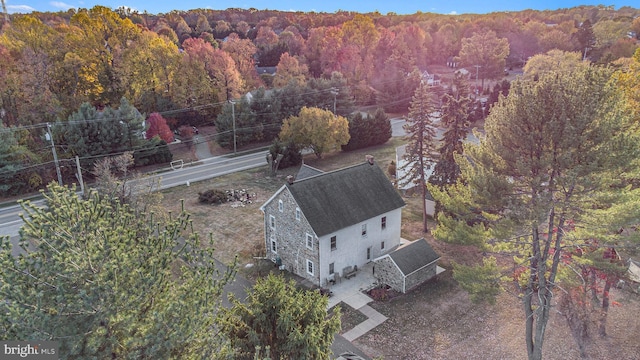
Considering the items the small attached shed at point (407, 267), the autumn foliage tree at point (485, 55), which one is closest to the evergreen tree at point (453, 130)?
the small attached shed at point (407, 267)

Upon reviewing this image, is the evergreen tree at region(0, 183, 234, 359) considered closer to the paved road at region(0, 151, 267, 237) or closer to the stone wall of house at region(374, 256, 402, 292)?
the stone wall of house at region(374, 256, 402, 292)

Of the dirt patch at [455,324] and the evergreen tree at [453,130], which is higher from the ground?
the evergreen tree at [453,130]

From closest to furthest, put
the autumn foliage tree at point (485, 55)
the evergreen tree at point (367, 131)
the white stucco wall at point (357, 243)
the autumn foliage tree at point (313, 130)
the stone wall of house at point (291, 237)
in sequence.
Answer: the white stucco wall at point (357, 243) → the stone wall of house at point (291, 237) → the autumn foliage tree at point (313, 130) → the evergreen tree at point (367, 131) → the autumn foliage tree at point (485, 55)

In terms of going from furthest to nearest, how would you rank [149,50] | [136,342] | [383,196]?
[149,50] → [383,196] → [136,342]

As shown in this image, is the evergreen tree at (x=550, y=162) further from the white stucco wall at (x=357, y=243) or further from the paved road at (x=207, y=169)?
the paved road at (x=207, y=169)

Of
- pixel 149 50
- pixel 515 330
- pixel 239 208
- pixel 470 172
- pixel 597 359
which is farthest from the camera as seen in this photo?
pixel 149 50

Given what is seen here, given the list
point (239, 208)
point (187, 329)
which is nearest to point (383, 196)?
point (239, 208)

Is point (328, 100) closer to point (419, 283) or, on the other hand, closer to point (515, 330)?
point (419, 283)

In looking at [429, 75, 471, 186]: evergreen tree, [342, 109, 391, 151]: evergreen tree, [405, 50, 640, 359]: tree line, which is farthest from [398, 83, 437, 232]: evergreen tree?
[342, 109, 391, 151]: evergreen tree
